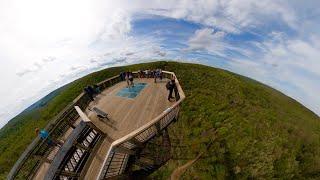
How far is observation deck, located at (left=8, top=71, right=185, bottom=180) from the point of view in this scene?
1170 centimetres

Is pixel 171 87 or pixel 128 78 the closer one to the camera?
pixel 171 87

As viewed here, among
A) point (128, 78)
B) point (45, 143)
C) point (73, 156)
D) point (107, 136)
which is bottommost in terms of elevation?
point (45, 143)

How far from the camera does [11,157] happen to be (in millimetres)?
54812

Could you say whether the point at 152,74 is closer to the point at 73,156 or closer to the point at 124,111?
the point at 124,111

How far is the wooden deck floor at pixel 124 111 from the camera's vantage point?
14092 millimetres

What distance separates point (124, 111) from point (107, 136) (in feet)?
11.8

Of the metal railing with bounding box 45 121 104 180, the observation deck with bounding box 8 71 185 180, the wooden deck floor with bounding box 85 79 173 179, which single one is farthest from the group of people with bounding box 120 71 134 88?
the metal railing with bounding box 45 121 104 180

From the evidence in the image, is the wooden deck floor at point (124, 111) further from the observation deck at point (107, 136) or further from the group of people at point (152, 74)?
the group of people at point (152, 74)

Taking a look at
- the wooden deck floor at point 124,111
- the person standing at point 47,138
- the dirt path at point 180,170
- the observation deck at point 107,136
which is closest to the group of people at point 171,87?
the observation deck at point 107,136

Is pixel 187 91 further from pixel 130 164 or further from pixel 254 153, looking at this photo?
pixel 130 164

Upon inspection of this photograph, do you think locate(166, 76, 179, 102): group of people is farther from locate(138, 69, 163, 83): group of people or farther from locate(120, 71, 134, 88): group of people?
locate(120, 71, 134, 88): group of people

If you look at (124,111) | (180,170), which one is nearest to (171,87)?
(124,111)

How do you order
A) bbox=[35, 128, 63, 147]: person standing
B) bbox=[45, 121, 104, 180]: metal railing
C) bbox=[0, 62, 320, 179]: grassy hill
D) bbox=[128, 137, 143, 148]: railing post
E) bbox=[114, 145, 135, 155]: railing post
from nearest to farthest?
bbox=[45, 121, 104, 180]: metal railing < bbox=[114, 145, 135, 155]: railing post < bbox=[128, 137, 143, 148]: railing post < bbox=[35, 128, 63, 147]: person standing < bbox=[0, 62, 320, 179]: grassy hill

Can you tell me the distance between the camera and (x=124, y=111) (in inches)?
718
